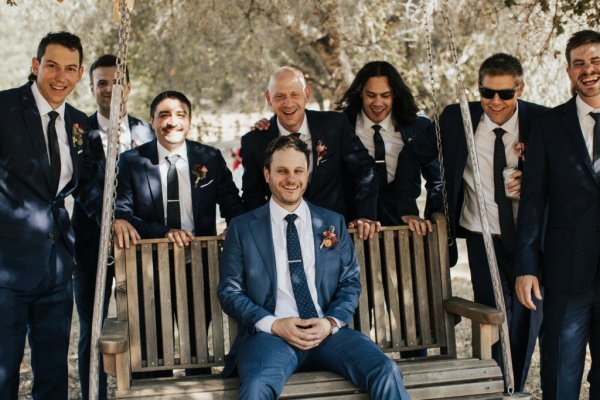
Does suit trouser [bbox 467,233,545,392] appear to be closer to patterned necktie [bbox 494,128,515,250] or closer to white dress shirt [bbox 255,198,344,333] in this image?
patterned necktie [bbox 494,128,515,250]

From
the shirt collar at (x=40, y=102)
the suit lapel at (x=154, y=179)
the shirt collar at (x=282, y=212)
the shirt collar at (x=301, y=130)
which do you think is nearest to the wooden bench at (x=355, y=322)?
the suit lapel at (x=154, y=179)

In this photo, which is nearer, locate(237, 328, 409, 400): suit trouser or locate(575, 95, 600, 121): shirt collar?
locate(237, 328, 409, 400): suit trouser

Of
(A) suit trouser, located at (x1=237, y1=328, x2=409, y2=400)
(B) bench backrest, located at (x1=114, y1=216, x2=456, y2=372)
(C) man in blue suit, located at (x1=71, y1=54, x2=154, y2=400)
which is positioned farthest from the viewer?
(C) man in blue suit, located at (x1=71, y1=54, x2=154, y2=400)

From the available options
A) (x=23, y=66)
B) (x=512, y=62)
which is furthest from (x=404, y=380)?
(x=23, y=66)

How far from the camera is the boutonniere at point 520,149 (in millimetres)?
4791

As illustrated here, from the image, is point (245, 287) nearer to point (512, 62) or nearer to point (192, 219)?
point (192, 219)

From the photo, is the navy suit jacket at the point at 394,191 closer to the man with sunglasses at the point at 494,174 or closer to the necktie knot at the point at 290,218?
the man with sunglasses at the point at 494,174

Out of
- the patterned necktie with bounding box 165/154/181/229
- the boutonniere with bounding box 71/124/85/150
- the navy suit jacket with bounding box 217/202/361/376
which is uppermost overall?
the boutonniere with bounding box 71/124/85/150

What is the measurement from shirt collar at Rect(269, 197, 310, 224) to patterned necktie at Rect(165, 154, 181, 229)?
2.09 ft

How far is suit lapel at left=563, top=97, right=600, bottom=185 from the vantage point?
4430 mm

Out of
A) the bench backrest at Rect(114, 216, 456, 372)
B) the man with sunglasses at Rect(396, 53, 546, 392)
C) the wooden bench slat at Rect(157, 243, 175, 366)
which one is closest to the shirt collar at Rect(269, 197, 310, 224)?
the bench backrest at Rect(114, 216, 456, 372)

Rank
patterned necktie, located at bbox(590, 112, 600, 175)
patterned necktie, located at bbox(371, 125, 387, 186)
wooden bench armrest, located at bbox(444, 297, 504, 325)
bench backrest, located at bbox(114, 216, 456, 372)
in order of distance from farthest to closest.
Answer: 1. patterned necktie, located at bbox(371, 125, 387, 186)
2. bench backrest, located at bbox(114, 216, 456, 372)
3. wooden bench armrest, located at bbox(444, 297, 504, 325)
4. patterned necktie, located at bbox(590, 112, 600, 175)

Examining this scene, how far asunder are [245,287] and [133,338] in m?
0.76

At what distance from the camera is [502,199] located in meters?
4.84
